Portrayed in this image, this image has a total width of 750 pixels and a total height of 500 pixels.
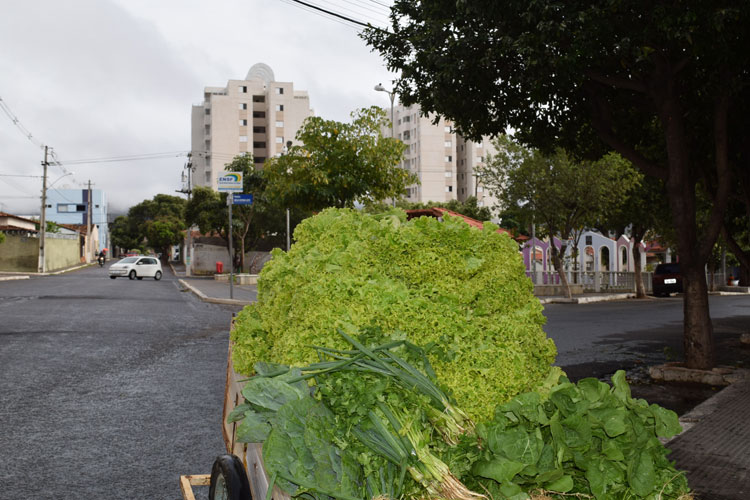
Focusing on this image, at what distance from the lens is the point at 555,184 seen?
2466 centimetres

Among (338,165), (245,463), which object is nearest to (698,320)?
(245,463)

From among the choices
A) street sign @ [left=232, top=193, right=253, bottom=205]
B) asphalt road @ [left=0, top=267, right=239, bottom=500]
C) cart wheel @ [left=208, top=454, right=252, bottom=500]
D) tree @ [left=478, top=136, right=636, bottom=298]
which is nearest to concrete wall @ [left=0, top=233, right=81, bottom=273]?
street sign @ [left=232, top=193, right=253, bottom=205]

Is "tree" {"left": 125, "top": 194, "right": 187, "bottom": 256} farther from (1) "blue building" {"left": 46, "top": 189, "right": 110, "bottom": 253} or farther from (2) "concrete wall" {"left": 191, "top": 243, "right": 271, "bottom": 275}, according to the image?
(2) "concrete wall" {"left": 191, "top": 243, "right": 271, "bottom": 275}

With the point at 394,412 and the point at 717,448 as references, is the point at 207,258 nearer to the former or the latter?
the point at 717,448

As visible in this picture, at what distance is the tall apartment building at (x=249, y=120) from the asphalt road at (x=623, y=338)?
3056 inches

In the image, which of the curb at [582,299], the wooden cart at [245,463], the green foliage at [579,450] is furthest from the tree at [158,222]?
the green foliage at [579,450]

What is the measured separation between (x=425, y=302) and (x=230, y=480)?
43.0 inches

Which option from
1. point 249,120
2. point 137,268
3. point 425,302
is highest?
point 249,120

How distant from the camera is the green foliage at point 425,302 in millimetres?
2416

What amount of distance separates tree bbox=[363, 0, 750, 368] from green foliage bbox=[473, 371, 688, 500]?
5869 millimetres

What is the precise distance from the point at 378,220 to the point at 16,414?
15.7 ft

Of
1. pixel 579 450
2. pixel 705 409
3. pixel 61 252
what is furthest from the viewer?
pixel 61 252

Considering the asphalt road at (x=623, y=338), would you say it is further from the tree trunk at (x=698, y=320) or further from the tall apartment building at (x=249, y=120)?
the tall apartment building at (x=249, y=120)

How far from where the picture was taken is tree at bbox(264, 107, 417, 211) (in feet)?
64.8
